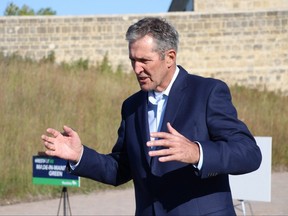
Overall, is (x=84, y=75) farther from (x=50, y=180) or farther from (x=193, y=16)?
(x=50, y=180)

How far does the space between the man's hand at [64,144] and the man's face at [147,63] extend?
39cm

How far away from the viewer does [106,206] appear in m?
10.5

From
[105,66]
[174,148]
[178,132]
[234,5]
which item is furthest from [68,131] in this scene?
[234,5]

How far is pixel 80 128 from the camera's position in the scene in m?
14.3

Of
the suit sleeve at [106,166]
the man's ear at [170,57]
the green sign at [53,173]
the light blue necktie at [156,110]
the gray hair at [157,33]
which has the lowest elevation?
the green sign at [53,173]

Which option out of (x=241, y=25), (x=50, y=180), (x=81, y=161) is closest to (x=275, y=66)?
(x=241, y=25)

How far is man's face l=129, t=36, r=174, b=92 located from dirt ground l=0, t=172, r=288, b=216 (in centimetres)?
632

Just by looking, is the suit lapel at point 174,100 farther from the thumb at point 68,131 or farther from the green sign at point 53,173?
the green sign at point 53,173

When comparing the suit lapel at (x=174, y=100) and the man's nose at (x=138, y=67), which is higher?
the man's nose at (x=138, y=67)

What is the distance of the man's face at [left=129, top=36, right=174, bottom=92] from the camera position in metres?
3.26

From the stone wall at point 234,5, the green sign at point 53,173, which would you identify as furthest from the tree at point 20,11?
the green sign at point 53,173

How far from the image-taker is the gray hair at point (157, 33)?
10.7 ft

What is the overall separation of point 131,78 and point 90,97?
3061 mm

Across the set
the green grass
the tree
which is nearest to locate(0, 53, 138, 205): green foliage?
the green grass
